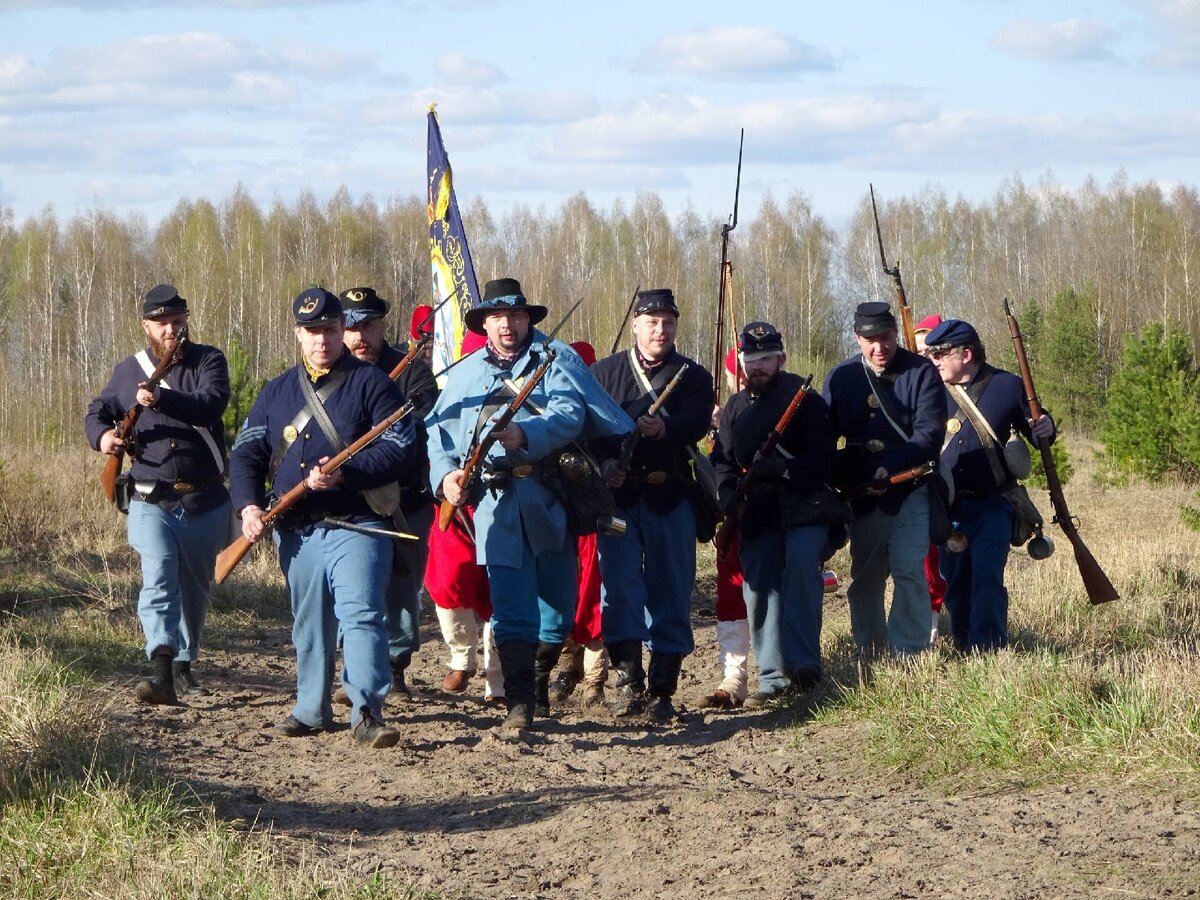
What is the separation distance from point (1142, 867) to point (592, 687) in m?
4.26

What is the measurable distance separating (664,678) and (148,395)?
9.33 feet

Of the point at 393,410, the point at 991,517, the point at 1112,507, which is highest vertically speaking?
the point at 393,410

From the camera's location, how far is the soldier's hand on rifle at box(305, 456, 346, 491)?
6.97m

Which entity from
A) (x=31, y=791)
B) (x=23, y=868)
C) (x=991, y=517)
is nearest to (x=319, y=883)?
(x=23, y=868)

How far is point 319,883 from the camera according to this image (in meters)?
4.65

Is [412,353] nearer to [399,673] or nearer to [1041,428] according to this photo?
[399,673]

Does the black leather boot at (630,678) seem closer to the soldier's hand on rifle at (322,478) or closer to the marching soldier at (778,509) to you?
the marching soldier at (778,509)

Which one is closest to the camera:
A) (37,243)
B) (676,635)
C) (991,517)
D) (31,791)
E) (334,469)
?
(31,791)

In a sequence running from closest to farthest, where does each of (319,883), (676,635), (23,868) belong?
(319,883) < (23,868) < (676,635)

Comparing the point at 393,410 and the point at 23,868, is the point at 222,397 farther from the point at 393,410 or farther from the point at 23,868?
the point at 23,868

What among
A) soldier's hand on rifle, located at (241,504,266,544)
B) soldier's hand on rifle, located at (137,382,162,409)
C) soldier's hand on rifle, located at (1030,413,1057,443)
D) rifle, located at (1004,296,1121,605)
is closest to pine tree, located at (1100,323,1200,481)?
rifle, located at (1004,296,1121,605)

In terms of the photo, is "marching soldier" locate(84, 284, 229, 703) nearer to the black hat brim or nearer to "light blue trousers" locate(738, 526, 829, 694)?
the black hat brim

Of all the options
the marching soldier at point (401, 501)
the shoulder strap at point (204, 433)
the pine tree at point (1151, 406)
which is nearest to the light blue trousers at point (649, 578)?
the marching soldier at point (401, 501)

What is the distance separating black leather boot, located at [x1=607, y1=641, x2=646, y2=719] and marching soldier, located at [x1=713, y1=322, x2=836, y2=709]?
23.7 inches
